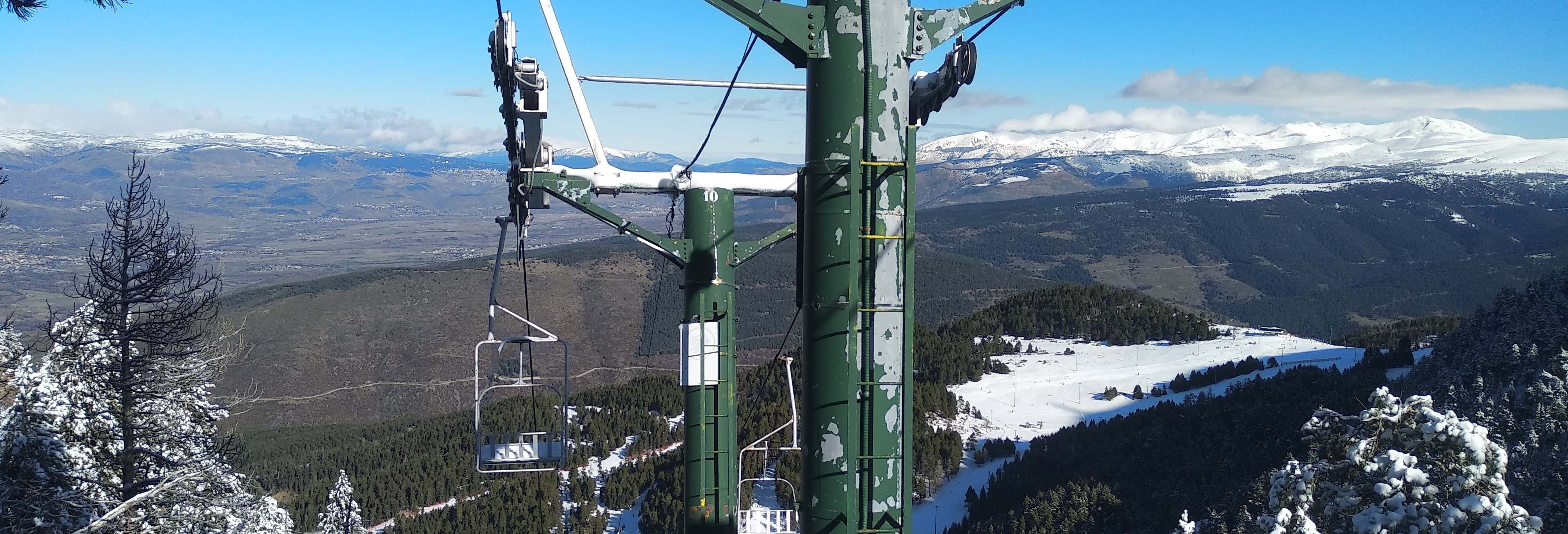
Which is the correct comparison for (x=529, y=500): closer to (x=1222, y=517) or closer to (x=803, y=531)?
(x=1222, y=517)

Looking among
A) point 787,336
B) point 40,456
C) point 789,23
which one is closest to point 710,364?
point 787,336

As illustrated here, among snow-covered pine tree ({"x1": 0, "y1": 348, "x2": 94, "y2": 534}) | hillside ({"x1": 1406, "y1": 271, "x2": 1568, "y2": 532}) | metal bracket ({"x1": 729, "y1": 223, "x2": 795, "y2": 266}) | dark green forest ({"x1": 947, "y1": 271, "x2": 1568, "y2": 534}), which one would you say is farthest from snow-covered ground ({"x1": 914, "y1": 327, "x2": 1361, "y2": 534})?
snow-covered pine tree ({"x1": 0, "y1": 348, "x2": 94, "y2": 534})

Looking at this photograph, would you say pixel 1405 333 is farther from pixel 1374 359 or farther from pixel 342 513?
pixel 342 513

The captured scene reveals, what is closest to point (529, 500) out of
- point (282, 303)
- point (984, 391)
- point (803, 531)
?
point (984, 391)

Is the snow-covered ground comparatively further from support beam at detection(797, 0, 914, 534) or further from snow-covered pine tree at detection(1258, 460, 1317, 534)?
support beam at detection(797, 0, 914, 534)

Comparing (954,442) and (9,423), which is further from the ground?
(9,423)

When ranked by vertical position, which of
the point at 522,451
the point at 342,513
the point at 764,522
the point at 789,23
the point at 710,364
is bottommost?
the point at 342,513
